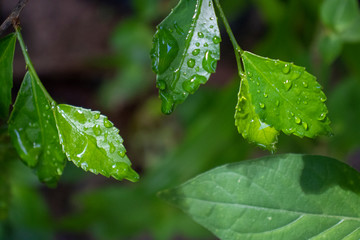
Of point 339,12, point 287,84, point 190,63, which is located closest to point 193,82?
point 190,63

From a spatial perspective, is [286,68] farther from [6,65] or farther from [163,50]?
[6,65]

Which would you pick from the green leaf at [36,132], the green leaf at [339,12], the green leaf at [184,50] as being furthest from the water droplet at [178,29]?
the green leaf at [339,12]

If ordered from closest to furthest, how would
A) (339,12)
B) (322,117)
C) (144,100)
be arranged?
(322,117), (339,12), (144,100)

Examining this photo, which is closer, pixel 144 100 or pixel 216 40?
pixel 216 40

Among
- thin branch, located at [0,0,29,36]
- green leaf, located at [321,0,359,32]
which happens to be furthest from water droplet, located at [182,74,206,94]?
green leaf, located at [321,0,359,32]

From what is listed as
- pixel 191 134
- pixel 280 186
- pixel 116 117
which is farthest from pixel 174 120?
pixel 280 186

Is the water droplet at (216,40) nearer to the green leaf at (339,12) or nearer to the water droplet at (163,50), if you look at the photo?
the water droplet at (163,50)

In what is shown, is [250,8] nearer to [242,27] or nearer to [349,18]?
[242,27]
